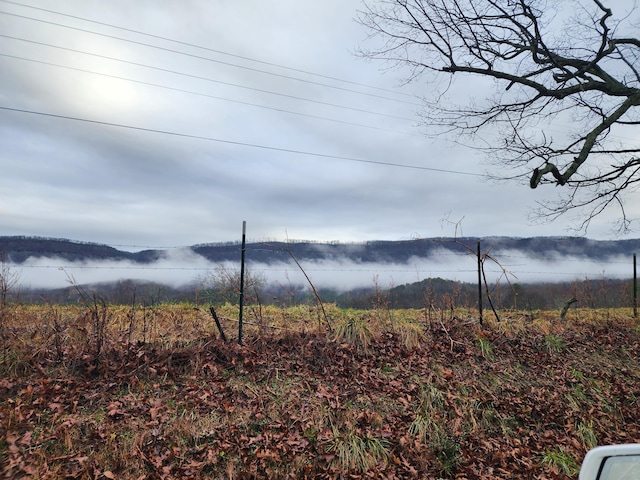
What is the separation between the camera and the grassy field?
4719 mm

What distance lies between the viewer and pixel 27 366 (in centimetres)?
613

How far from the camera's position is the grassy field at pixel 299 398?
4719mm

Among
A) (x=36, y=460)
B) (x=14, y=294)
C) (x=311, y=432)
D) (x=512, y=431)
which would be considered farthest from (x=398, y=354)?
(x=14, y=294)

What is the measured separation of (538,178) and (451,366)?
4.14m

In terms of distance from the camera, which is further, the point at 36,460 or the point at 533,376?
the point at 533,376

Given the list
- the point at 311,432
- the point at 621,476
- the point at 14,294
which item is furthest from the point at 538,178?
the point at 14,294

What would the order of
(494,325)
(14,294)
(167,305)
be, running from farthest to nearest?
(167,305) → (494,325) → (14,294)

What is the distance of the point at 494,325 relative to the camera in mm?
9625

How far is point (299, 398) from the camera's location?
6.08 m

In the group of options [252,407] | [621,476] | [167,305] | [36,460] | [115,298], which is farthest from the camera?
[167,305]

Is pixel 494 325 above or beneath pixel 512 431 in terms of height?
above

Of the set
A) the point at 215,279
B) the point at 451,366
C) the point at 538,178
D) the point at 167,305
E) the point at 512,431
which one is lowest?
the point at 512,431

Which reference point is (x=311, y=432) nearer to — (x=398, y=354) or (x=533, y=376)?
(x=398, y=354)

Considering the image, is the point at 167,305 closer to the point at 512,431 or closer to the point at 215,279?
the point at 215,279
